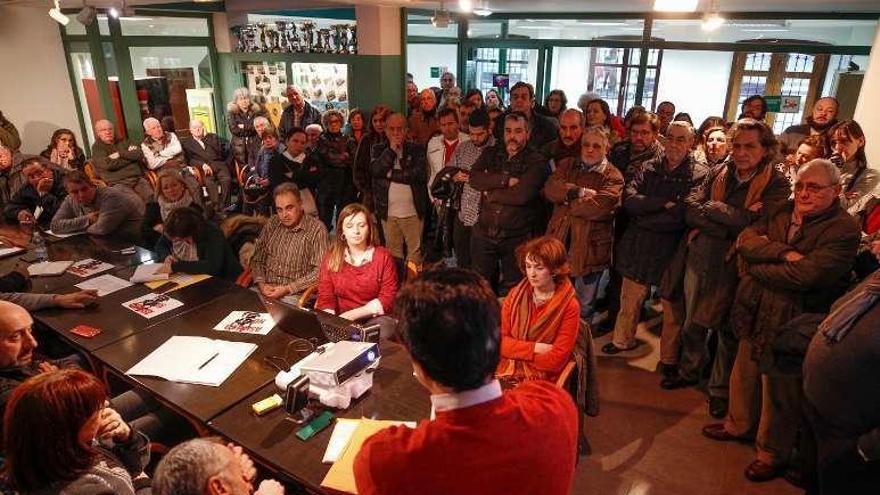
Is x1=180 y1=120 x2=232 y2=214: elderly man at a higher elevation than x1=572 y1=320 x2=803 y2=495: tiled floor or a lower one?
higher

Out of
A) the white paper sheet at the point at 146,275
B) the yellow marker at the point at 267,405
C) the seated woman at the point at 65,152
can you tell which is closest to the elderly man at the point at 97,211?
the white paper sheet at the point at 146,275

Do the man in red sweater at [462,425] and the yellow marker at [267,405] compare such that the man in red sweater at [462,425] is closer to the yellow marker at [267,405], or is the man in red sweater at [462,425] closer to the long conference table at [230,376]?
the long conference table at [230,376]

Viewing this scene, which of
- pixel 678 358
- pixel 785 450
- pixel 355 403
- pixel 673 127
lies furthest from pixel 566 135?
pixel 355 403

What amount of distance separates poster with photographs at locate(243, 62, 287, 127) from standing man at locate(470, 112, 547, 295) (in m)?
5.42

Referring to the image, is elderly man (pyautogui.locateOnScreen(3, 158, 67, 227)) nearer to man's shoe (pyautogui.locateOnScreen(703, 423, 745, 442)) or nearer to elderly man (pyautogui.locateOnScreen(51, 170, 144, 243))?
elderly man (pyautogui.locateOnScreen(51, 170, 144, 243))

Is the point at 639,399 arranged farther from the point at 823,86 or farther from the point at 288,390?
the point at 823,86

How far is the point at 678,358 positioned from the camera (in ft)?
12.0

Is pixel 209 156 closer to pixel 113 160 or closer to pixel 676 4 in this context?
pixel 113 160

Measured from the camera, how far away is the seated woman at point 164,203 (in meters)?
4.19

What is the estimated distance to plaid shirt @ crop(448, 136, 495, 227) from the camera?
14.0ft

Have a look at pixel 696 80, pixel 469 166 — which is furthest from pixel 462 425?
pixel 696 80

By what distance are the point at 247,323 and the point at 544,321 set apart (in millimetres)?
1562

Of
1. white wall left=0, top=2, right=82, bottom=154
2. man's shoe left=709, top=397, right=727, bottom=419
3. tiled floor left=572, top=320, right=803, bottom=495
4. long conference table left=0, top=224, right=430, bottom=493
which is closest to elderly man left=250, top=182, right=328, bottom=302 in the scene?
long conference table left=0, top=224, right=430, bottom=493

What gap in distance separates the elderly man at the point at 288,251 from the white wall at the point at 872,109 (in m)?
4.08
